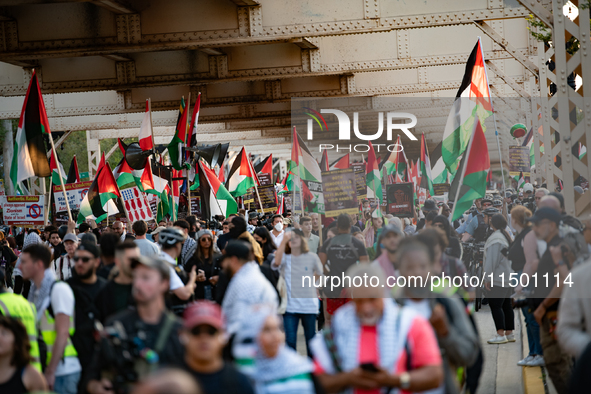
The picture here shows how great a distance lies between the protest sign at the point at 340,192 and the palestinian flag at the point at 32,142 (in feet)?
15.7

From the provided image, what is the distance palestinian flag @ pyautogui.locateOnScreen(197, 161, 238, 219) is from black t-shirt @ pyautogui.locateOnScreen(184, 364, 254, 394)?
12582mm

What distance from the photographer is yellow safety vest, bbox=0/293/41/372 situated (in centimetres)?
518

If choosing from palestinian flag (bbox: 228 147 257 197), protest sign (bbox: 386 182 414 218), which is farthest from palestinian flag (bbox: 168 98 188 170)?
palestinian flag (bbox: 228 147 257 197)

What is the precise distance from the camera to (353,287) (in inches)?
161

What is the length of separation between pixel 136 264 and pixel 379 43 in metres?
12.1

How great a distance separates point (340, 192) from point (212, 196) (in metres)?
6.04

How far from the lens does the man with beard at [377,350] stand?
3.88 metres

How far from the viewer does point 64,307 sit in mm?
5625

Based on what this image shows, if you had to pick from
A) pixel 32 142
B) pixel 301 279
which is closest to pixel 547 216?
pixel 301 279

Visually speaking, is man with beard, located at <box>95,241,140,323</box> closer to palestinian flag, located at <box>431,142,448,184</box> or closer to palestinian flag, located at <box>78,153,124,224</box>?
palestinian flag, located at <box>78,153,124,224</box>

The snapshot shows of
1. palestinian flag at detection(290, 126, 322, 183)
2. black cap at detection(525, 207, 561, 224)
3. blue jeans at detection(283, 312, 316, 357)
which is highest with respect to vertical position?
palestinian flag at detection(290, 126, 322, 183)

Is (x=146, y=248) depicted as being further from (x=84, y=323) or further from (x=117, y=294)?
(x=117, y=294)

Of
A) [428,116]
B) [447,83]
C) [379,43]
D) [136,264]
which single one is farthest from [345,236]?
[428,116]

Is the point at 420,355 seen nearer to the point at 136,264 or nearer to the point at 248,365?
the point at 248,365
